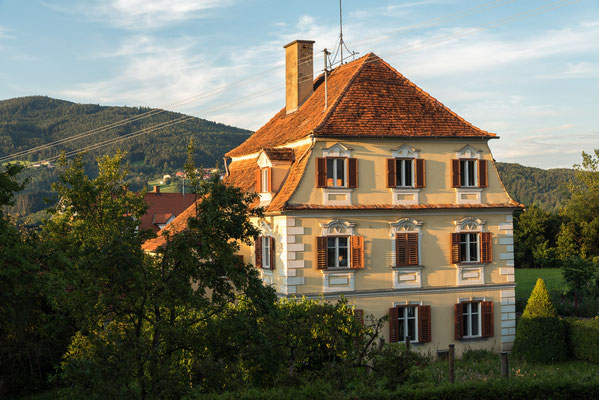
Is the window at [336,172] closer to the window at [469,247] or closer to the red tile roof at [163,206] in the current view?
the window at [469,247]

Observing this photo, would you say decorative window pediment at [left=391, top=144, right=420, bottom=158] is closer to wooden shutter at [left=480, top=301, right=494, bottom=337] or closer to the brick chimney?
wooden shutter at [left=480, top=301, right=494, bottom=337]

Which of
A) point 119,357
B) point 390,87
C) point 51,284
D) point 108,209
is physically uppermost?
point 390,87

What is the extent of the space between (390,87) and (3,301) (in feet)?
68.6

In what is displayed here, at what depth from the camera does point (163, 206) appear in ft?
246

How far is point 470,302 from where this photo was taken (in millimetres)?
31422

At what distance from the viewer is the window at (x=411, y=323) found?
30.0 m

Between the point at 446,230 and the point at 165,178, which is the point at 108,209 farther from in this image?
the point at 165,178

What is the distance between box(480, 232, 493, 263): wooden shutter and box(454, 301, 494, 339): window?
2034 millimetres

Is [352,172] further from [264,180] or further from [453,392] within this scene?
[453,392]

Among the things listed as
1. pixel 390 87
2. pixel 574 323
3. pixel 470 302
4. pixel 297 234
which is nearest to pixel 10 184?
pixel 297 234

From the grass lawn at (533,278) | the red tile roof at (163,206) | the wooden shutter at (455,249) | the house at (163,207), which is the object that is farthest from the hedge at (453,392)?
the red tile roof at (163,206)

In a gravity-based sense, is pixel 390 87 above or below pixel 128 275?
above

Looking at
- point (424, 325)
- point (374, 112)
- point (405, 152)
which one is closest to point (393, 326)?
point (424, 325)

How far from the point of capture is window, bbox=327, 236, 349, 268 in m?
29.6
